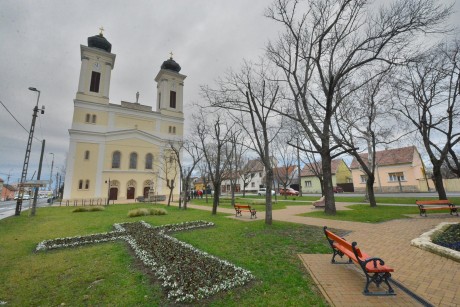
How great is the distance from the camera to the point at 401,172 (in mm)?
35312

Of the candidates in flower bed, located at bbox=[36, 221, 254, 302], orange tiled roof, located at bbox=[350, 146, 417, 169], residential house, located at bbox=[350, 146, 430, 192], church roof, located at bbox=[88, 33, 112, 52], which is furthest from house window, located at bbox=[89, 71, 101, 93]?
orange tiled roof, located at bbox=[350, 146, 417, 169]

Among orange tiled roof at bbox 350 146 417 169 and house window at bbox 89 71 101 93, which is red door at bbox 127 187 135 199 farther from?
orange tiled roof at bbox 350 146 417 169

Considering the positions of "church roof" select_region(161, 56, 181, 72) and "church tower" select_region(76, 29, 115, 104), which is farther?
"church roof" select_region(161, 56, 181, 72)

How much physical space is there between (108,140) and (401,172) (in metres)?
48.4

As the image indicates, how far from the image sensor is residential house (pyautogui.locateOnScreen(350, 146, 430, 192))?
34.3 m

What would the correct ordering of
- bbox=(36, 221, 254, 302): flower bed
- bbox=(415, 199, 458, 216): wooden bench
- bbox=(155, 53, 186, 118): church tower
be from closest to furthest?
bbox=(36, 221, 254, 302): flower bed, bbox=(415, 199, 458, 216): wooden bench, bbox=(155, 53, 186, 118): church tower


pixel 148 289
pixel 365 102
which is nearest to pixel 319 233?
pixel 148 289

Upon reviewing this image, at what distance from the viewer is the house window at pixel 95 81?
38906 mm

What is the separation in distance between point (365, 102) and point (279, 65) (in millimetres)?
8760

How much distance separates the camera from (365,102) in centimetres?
1762

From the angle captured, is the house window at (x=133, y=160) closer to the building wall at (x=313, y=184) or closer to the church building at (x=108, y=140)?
the church building at (x=108, y=140)

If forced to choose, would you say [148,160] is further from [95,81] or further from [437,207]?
[437,207]

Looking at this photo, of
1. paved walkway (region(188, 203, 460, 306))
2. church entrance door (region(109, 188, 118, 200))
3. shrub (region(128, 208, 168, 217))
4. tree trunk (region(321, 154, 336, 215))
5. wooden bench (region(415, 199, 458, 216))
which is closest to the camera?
paved walkway (region(188, 203, 460, 306))

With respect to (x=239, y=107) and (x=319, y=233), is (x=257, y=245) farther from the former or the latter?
(x=239, y=107)
